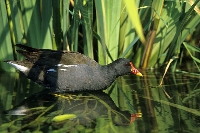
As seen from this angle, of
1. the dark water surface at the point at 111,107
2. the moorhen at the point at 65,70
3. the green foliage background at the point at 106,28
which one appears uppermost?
the green foliage background at the point at 106,28

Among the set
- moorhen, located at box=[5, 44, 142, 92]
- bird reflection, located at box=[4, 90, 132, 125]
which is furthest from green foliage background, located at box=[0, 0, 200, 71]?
bird reflection, located at box=[4, 90, 132, 125]

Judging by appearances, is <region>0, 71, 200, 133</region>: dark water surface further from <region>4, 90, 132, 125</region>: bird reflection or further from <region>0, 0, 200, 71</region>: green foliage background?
<region>0, 0, 200, 71</region>: green foliage background

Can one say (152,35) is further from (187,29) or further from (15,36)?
(15,36)

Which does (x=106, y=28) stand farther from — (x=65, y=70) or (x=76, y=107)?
(x=76, y=107)

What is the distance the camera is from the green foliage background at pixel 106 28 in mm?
5043

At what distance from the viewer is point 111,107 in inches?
159

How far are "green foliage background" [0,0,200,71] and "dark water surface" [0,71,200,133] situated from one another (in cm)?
39

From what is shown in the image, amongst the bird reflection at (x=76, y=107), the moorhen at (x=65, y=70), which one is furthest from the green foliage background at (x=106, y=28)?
the bird reflection at (x=76, y=107)

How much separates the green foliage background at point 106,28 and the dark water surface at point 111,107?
0.39m

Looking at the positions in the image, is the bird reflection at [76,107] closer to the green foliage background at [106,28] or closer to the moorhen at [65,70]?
the moorhen at [65,70]

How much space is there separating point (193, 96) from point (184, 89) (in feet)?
1.14

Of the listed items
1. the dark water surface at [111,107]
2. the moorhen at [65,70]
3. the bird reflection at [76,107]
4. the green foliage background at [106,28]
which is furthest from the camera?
the green foliage background at [106,28]

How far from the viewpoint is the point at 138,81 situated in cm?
526

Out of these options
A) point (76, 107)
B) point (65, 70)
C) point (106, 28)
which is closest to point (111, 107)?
point (76, 107)
